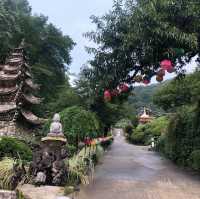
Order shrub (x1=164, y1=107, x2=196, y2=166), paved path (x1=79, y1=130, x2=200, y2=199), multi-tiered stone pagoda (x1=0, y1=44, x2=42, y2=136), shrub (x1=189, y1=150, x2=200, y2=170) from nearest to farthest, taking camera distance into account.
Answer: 1. paved path (x1=79, y1=130, x2=200, y2=199)
2. shrub (x1=189, y1=150, x2=200, y2=170)
3. shrub (x1=164, y1=107, x2=196, y2=166)
4. multi-tiered stone pagoda (x1=0, y1=44, x2=42, y2=136)

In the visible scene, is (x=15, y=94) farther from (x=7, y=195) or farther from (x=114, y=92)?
(x=7, y=195)

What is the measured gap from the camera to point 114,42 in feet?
40.4

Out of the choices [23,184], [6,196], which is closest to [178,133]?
[23,184]

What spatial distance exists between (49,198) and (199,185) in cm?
565

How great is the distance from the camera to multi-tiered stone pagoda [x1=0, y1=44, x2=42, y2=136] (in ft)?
88.3

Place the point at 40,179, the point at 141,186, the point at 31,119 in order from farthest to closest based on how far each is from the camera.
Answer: the point at 31,119
the point at 141,186
the point at 40,179

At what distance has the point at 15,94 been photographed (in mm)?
27953

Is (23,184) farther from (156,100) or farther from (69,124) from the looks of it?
(156,100)

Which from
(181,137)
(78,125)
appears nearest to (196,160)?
(181,137)

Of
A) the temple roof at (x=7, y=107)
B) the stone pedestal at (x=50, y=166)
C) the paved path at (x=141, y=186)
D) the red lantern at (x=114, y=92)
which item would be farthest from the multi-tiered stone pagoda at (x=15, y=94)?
the stone pedestal at (x=50, y=166)

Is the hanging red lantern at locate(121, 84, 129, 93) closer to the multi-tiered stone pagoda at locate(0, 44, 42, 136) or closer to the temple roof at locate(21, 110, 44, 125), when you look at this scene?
the multi-tiered stone pagoda at locate(0, 44, 42, 136)

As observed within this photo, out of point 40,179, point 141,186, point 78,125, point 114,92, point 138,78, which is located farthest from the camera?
point 78,125

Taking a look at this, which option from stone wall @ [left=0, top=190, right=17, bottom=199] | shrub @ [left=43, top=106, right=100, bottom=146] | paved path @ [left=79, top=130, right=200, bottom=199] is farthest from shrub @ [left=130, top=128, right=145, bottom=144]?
stone wall @ [left=0, top=190, right=17, bottom=199]

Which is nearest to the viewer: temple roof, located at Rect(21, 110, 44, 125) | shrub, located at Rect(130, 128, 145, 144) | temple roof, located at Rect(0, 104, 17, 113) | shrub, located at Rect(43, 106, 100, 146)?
shrub, located at Rect(43, 106, 100, 146)
